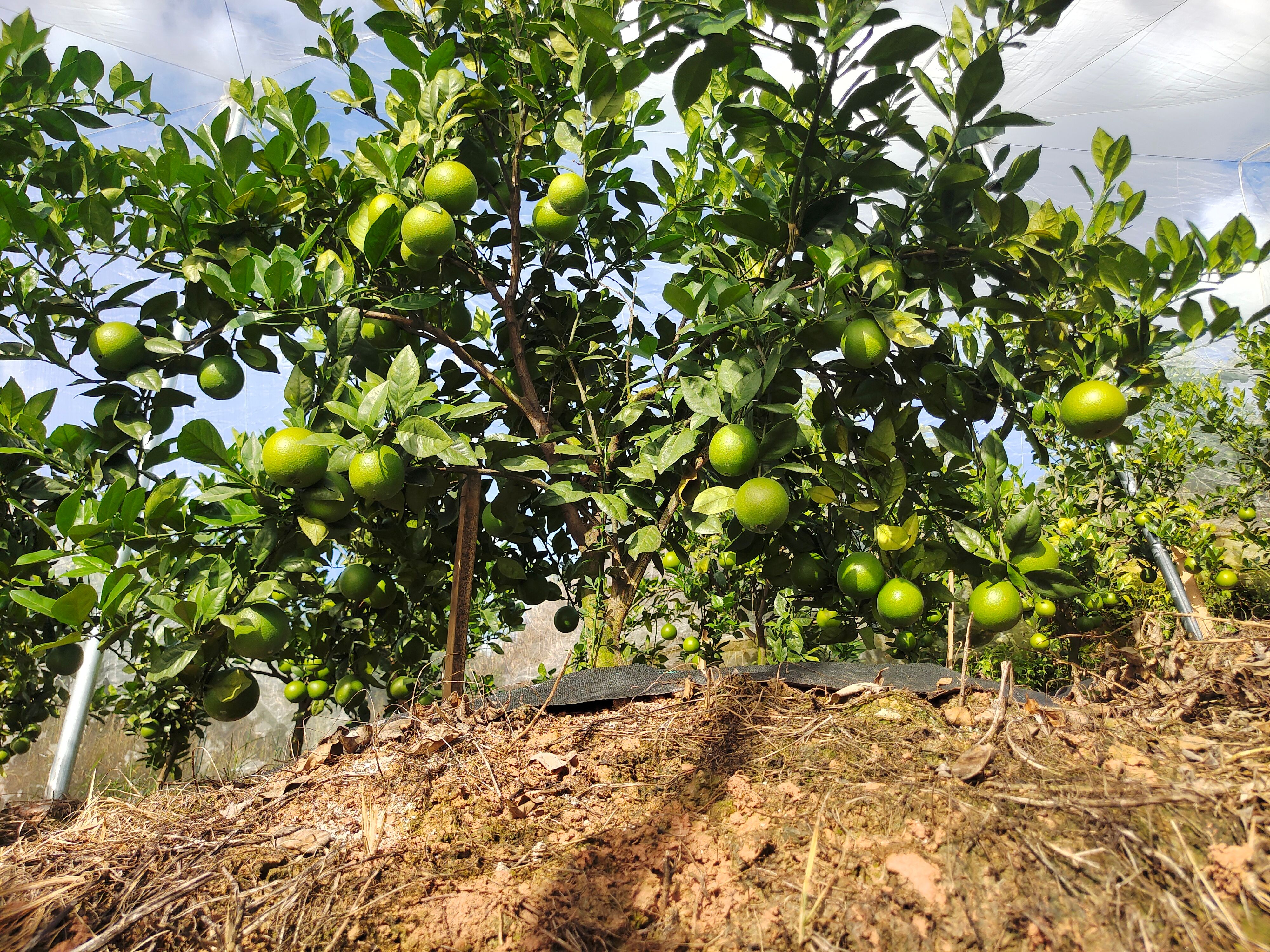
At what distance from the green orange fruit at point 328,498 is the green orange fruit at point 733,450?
2.25 ft

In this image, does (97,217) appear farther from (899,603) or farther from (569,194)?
(899,603)

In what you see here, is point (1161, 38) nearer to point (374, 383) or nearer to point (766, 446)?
point (766, 446)

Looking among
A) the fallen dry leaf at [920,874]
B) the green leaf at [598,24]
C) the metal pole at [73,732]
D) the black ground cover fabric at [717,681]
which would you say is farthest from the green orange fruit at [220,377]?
the metal pole at [73,732]

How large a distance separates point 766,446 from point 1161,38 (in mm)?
4773

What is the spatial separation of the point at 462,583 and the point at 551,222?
0.78m

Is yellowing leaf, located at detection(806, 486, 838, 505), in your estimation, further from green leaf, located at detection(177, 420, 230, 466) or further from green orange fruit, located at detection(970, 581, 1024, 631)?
green leaf, located at detection(177, 420, 230, 466)

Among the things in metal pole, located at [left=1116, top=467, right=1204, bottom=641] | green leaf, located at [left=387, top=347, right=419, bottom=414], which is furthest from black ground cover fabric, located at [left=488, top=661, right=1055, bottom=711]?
metal pole, located at [left=1116, top=467, right=1204, bottom=641]

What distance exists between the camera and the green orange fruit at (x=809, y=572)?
1709 millimetres

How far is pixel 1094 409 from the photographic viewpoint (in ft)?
4.35

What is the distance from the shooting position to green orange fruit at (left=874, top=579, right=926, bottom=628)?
1.44m

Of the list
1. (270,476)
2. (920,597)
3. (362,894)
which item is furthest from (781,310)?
(362,894)

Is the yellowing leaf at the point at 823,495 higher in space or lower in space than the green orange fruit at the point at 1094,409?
lower

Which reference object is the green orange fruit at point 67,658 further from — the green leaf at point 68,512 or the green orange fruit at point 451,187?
the green orange fruit at point 451,187

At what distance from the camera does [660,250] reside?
75.0 inches
